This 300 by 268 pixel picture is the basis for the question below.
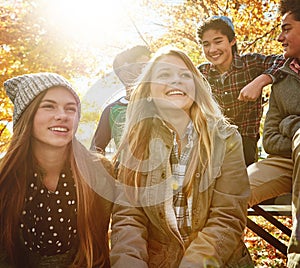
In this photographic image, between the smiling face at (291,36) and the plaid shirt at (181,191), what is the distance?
1524 mm

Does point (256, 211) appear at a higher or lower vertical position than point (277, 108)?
lower

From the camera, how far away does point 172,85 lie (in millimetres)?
2807

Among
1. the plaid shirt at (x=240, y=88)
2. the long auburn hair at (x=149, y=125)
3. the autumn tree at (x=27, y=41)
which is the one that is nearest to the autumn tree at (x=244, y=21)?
the autumn tree at (x=27, y=41)

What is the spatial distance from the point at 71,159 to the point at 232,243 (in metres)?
1.26

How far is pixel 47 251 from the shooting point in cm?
293

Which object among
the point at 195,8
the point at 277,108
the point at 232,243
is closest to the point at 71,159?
the point at 232,243

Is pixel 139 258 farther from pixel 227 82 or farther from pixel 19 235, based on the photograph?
pixel 227 82

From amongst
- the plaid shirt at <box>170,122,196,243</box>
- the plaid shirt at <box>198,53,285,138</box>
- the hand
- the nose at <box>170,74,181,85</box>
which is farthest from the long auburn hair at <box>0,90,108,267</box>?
the plaid shirt at <box>198,53,285,138</box>

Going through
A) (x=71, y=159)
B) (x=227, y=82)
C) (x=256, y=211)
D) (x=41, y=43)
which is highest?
(x=41, y=43)

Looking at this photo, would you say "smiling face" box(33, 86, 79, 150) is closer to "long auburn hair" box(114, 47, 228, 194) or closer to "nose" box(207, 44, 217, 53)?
"long auburn hair" box(114, 47, 228, 194)

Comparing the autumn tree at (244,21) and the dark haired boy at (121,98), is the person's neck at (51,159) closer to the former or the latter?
the dark haired boy at (121,98)

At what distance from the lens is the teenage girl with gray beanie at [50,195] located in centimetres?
291

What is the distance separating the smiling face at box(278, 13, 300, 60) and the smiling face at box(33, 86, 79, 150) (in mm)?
1999

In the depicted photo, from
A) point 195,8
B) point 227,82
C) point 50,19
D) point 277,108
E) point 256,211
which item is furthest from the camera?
point 195,8
